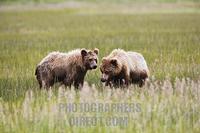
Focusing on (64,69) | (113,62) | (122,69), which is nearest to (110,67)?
(113,62)

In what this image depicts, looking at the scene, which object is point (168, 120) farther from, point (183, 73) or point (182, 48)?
point (182, 48)

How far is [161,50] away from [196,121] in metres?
8.30

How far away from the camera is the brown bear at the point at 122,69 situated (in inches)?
377

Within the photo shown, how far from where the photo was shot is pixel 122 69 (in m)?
9.88

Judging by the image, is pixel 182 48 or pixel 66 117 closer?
pixel 66 117

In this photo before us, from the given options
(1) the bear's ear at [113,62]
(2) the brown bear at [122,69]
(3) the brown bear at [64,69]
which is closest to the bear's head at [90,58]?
(3) the brown bear at [64,69]

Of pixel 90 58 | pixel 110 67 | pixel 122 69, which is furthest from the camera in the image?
pixel 122 69

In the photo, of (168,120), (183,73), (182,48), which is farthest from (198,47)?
(168,120)

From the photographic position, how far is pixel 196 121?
7516mm

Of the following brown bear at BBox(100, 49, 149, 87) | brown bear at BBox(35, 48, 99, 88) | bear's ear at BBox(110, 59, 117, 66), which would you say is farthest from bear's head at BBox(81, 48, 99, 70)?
bear's ear at BBox(110, 59, 117, 66)

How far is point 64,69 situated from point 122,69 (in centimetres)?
115

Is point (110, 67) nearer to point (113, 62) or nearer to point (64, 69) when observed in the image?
point (113, 62)

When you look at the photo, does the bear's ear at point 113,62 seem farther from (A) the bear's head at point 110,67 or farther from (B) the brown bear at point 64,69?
(B) the brown bear at point 64,69

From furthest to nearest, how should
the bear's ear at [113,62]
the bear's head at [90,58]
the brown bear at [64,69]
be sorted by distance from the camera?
the brown bear at [64,69]
the bear's head at [90,58]
the bear's ear at [113,62]
